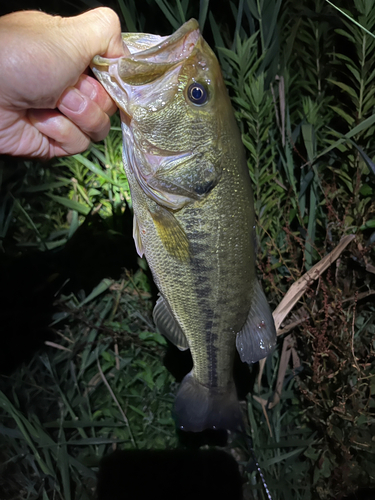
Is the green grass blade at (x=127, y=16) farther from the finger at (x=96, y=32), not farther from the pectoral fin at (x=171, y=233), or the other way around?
the pectoral fin at (x=171, y=233)

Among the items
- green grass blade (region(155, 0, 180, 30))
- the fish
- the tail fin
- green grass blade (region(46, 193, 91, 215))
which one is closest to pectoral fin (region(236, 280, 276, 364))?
the fish

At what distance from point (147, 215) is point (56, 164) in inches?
62.4

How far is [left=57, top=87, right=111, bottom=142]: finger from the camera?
1430mm

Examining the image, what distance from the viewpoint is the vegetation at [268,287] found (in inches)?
75.0

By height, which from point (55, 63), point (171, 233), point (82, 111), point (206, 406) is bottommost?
point (206, 406)

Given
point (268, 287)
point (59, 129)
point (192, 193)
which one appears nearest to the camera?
point (192, 193)

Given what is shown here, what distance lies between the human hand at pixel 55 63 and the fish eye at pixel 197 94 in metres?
0.33

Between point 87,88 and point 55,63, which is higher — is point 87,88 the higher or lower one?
the lower one

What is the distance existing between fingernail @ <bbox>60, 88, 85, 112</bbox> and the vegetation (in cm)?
81

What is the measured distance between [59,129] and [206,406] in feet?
5.25

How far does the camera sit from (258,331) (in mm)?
1620

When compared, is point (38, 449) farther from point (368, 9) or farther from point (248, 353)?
point (368, 9)

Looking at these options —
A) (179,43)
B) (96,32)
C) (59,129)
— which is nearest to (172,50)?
(179,43)

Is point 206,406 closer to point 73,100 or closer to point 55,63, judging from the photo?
point 73,100
